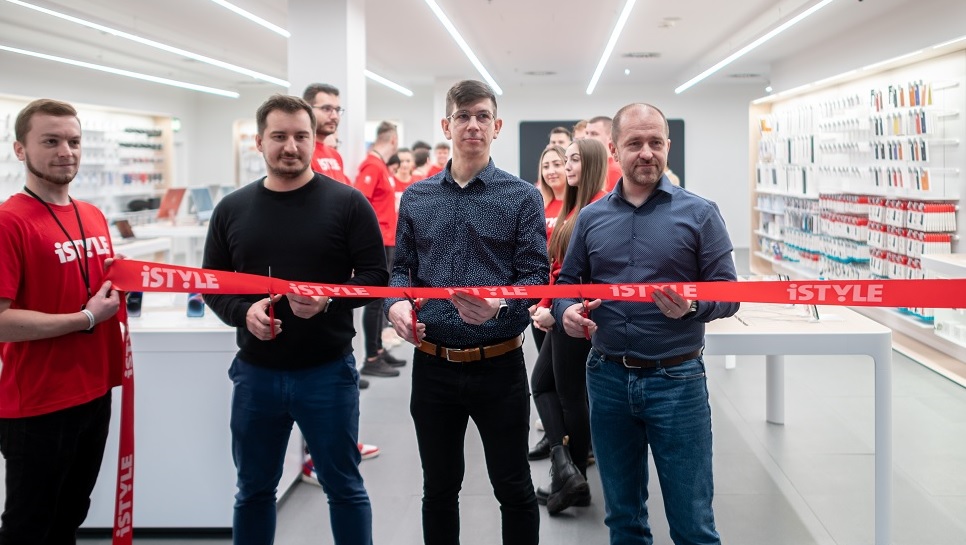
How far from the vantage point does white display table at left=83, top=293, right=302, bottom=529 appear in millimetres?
3371

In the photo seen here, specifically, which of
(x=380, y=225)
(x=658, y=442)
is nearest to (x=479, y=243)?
(x=658, y=442)

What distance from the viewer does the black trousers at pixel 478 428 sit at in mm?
2404

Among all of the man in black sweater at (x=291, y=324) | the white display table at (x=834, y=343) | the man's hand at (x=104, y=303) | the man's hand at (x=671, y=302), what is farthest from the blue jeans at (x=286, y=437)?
the white display table at (x=834, y=343)

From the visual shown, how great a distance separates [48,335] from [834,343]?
9.76ft

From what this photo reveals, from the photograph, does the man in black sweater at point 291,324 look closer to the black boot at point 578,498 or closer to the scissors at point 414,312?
the scissors at point 414,312

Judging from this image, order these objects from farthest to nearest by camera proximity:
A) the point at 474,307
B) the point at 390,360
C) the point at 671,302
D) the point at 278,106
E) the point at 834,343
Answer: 1. the point at 390,360
2. the point at 834,343
3. the point at 278,106
4. the point at 474,307
5. the point at 671,302

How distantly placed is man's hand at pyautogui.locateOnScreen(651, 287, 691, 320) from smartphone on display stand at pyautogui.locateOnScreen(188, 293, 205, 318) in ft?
7.83

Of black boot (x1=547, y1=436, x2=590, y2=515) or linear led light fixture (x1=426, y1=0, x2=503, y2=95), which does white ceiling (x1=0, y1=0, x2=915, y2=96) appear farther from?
black boot (x1=547, y1=436, x2=590, y2=515)

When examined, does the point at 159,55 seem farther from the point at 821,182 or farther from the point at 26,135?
the point at 26,135

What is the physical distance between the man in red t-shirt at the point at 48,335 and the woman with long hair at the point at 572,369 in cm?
195

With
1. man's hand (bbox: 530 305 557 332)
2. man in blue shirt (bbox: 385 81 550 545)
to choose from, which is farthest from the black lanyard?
man's hand (bbox: 530 305 557 332)

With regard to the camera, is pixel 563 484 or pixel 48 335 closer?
pixel 48 335

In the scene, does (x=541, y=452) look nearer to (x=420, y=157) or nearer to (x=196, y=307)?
(x=196, y=307)

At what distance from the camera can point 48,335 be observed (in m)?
2.25
